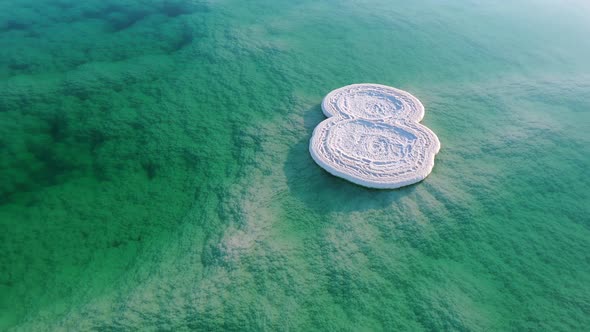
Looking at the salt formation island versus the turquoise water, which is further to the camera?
the salt formation island

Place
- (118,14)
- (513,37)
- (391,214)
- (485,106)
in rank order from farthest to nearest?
(118,14) → (513,37) → (485,106) → (391,214)

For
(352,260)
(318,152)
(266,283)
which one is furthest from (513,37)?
(266,283)

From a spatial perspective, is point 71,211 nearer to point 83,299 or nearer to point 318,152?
point 83,299

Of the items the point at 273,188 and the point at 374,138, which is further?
the point at 374,138

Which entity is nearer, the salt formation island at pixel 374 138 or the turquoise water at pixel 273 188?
the turquoise water at pixel 273 188
